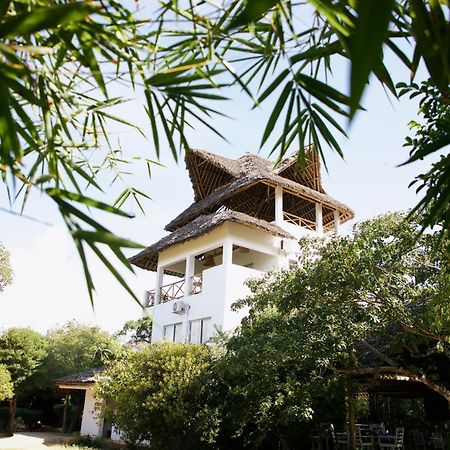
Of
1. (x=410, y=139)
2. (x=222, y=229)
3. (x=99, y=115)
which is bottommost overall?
(x=99, y=115)

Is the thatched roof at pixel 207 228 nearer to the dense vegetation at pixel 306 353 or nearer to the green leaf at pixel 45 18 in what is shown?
the dense vegetation at pixel 306 353

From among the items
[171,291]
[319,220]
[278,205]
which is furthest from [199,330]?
[319,220]

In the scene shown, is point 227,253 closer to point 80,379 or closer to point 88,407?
point 80,379

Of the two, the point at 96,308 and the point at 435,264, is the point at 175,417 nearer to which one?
the point at 435,264

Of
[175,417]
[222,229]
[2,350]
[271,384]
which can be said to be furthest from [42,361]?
[271,384]

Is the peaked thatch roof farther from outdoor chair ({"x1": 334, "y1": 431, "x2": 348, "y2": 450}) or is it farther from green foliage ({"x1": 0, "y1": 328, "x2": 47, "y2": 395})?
green foliage ({"x1": 0, "y1": 328, "x2": 47, "y2": 395})

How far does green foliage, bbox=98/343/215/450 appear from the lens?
10266mm

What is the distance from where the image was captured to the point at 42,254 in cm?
186

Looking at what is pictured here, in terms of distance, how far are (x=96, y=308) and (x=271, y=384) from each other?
784 centimetres

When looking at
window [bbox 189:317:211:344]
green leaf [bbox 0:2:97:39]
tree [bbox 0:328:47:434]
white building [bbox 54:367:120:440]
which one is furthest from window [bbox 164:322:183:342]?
green leaf [bbox 0:2:97:39]

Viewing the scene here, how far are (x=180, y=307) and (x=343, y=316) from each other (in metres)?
7.74

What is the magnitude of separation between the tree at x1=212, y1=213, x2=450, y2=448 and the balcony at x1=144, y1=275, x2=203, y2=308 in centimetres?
569

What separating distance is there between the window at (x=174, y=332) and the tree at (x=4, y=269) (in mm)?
15918

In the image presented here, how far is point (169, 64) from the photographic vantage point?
208 cm
